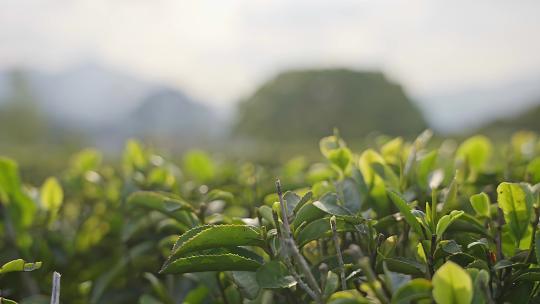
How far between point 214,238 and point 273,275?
0.44ft

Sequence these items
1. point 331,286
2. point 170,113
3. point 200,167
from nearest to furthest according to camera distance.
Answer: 1. point 331,286
2. point 200,167
3. point 170,113

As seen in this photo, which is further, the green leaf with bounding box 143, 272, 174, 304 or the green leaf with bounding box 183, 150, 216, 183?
the green leaf with bounding box 183, 150, 216, 183

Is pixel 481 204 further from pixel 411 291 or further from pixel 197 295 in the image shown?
pixel 197 295

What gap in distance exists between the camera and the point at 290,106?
28.8m

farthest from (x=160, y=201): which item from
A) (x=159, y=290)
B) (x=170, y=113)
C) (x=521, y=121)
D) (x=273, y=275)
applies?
(x=170, y=113)

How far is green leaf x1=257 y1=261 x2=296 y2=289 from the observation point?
99 centimetres

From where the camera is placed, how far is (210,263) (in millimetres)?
1025

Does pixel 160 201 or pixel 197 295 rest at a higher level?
pixel 160 201

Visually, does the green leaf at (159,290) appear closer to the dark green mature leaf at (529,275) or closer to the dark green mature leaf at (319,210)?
the dark green mature leaf at (319,210)

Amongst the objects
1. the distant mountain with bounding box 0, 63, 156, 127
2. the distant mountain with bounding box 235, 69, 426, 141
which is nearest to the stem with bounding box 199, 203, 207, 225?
the distant mountain with bounding box 235, 69, 426, 141

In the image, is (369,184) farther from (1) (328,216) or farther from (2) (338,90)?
(2) (338,90)

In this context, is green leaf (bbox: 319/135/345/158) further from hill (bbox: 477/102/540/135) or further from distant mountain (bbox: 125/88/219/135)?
distant mountain (bbox: 125/88/219/135)

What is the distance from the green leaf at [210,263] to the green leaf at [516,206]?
1.70 ft

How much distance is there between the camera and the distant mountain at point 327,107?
1104 inches
